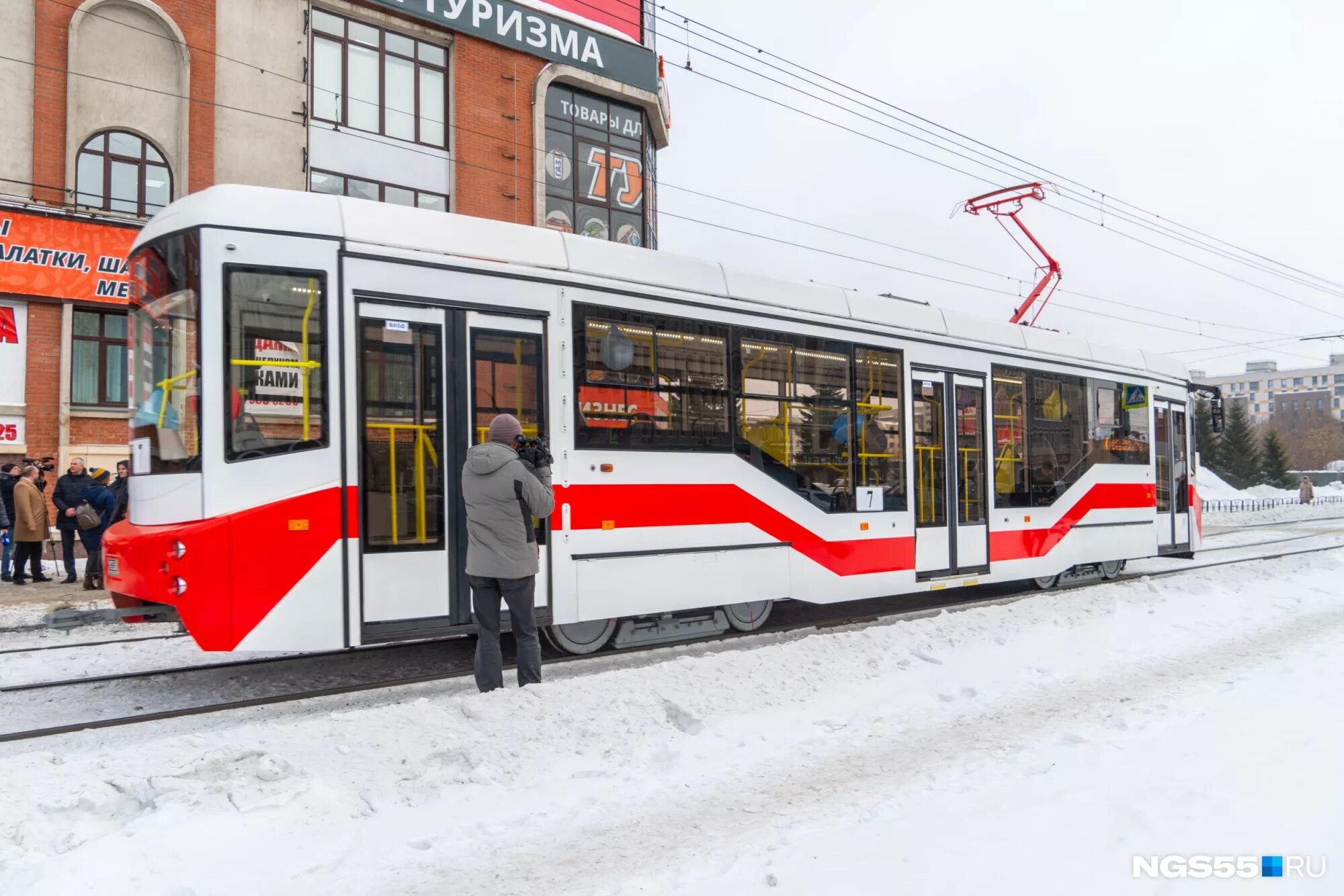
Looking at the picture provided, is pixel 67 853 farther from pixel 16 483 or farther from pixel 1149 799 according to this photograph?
pixel 16 483

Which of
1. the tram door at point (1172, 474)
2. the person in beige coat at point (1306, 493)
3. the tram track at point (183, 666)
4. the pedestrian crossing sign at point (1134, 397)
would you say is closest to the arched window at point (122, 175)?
the tram track at point (183, 666)

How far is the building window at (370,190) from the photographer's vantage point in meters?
18.0

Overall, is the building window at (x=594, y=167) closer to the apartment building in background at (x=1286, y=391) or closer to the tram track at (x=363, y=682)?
the tram track at (x=363, y=682)

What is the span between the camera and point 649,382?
7.54 metres

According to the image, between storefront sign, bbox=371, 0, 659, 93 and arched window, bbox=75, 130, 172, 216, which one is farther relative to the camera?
storefront sign, bbox=371, 0, 659, 93

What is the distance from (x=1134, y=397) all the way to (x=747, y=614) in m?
7.74

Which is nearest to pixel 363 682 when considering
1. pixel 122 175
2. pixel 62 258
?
pixel 62 258

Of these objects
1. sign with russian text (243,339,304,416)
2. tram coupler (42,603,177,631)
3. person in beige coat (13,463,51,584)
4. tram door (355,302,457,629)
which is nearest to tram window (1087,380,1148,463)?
tram door (355,302,457,629)

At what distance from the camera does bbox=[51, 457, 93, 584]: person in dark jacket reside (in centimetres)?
Answer: 1205

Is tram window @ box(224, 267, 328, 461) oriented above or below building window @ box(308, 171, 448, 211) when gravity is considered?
below

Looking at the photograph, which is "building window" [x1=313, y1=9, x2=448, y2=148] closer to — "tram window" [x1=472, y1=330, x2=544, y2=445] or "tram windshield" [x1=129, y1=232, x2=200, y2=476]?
"tram windshield" [x1=129, y1=232, x2=200, y2=476]

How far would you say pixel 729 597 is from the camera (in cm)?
799

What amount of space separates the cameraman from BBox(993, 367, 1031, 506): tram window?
6.81 meters

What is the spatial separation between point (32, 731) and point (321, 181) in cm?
1485
